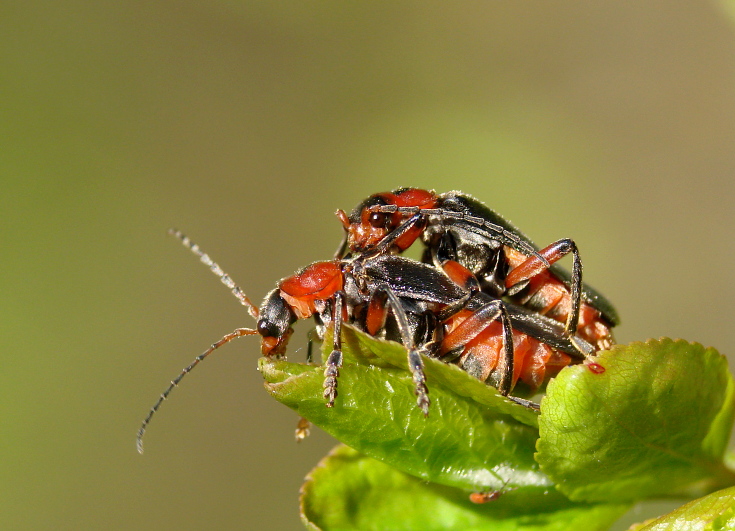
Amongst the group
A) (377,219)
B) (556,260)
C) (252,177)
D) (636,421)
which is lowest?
(636,421)

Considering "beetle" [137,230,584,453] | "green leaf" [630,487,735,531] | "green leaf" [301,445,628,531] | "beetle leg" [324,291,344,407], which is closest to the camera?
"green leaf" [630,487,735,531]

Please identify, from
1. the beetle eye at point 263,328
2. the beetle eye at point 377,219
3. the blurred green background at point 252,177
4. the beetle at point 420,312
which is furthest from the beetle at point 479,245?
the blurred green background at point 252,177

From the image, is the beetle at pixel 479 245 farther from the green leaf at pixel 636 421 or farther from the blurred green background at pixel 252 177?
the blurred green background at pixel 252 177

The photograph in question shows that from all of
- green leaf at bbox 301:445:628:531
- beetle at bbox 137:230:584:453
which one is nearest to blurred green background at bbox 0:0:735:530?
beetle at bbox 137:230:584:453

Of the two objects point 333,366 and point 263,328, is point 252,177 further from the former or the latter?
point 333,366

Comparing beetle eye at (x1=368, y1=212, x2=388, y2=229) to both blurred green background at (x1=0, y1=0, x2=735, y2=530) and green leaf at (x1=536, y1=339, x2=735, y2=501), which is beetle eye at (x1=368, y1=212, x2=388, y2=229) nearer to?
green leaf at (x1=536, y1=339, x2=735, y2=501)

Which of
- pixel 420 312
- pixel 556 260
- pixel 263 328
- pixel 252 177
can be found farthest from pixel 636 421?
pixel 252 177
